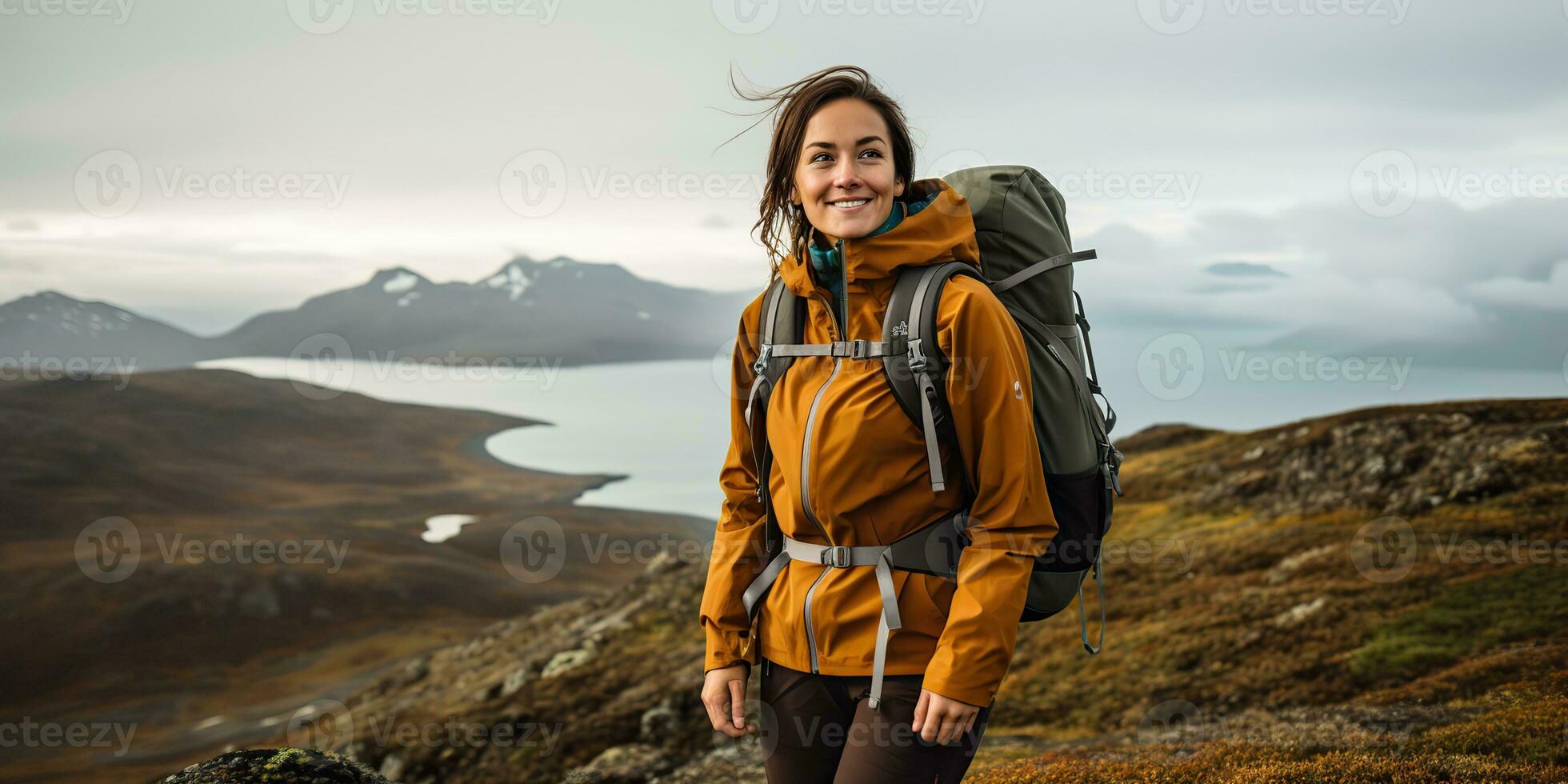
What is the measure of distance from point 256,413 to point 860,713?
87360mm

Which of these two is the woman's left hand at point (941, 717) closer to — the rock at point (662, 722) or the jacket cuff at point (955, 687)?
the jacket cuff at point (955, 687)

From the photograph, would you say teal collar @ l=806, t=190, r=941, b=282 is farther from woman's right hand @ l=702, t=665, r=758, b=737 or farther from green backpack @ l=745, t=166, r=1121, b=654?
woman's right hand @ l=702, t=665, r=758, b=737

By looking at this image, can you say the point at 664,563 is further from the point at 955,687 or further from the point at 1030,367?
the point at 955,687

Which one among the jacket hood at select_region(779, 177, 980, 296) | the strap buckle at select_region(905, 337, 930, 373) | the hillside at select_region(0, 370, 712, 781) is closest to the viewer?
the strap buckle at select_region(905, 337, 930, 373)

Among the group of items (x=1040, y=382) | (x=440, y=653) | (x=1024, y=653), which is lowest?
(x=440, y=653)

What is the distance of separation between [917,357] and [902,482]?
0.46 m

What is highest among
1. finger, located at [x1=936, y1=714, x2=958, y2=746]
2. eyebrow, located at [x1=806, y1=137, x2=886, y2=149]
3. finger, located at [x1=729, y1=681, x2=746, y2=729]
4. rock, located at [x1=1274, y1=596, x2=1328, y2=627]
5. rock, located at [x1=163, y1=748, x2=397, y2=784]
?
eyebrow, located at [x1=806, y1=137, x2=886, y2=149]

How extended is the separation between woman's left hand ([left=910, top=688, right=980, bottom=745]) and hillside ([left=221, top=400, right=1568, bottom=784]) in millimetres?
5981

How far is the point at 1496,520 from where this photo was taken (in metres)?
20.5

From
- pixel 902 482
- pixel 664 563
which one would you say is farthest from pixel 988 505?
pixel 664 563

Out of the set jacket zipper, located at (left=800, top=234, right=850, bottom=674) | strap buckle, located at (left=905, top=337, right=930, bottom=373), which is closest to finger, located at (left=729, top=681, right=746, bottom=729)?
jacket zipper, located at (left=800, top=234, right=850, bottom=674)

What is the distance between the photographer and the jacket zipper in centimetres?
363

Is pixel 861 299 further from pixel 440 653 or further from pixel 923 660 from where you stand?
pixel 440 653

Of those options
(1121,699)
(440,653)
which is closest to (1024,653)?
(1121,699)
